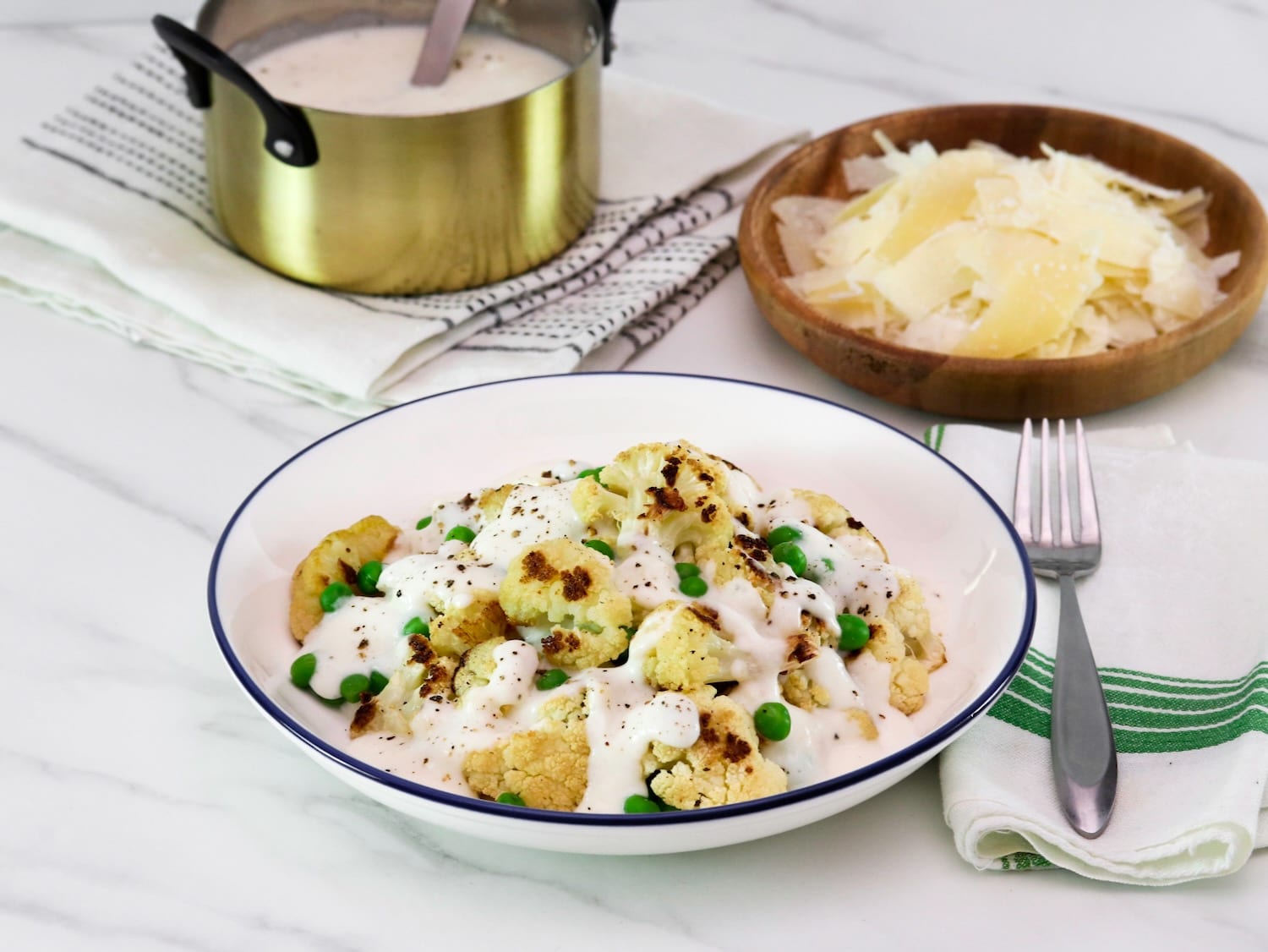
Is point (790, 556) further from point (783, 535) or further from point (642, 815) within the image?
point (642, 815)

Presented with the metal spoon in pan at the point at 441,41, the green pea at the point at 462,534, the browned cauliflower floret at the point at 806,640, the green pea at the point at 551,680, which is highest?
the metal spoon in pan at the point at 441,41

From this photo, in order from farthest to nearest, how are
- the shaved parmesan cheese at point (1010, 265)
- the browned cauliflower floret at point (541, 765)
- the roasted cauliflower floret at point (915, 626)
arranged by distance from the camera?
the shaved parmesan cheese at point (1010, 265) < the roasted cauliflower floret at point (915, 626) < the browned cauliflower floret at point (541, 765)

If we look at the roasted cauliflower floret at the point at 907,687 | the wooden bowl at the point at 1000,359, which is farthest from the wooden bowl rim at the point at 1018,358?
the roasted cauliflower floret at the point at 907,687

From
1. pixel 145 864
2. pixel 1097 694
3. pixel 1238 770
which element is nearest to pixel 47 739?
pixel 145 864

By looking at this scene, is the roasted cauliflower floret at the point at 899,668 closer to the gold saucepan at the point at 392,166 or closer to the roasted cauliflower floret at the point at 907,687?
the roasted cauliflower floret at the point at 907,687

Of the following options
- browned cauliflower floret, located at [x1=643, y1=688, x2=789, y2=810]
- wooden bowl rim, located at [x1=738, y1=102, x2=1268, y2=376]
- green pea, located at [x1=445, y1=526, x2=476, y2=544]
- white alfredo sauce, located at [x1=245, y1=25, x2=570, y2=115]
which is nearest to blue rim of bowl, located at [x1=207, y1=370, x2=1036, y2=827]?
browned cauliflower floret, located at [x1=643, y1=688, x2=789, y2=810]

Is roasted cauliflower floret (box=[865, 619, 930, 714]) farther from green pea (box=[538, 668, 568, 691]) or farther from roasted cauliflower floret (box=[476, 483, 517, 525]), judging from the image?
roasted cauliflower floret (box=[476, 483, 517, 525])

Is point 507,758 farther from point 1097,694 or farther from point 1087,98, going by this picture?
point 1087,98
